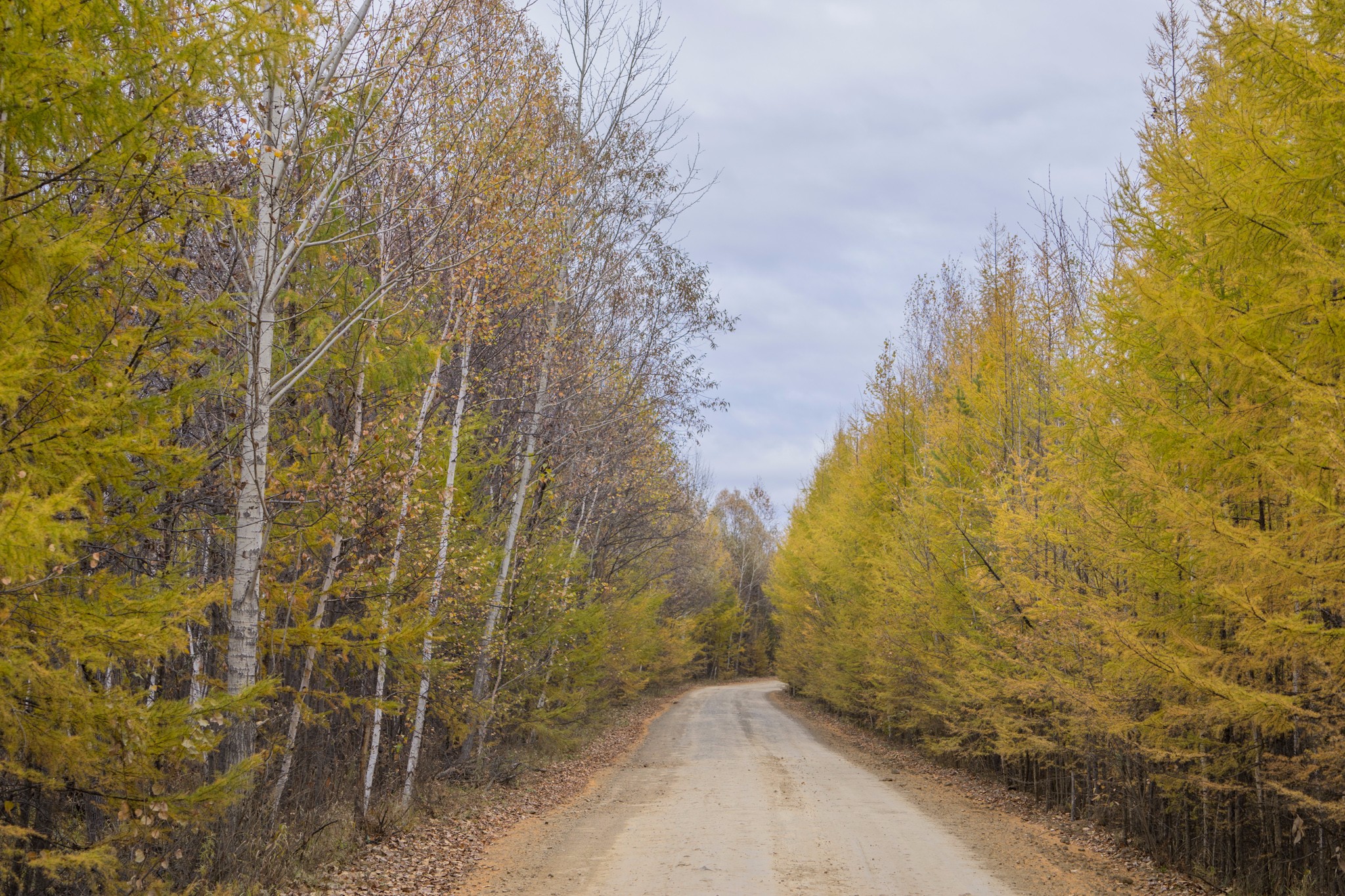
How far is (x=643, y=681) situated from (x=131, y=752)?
25446mm

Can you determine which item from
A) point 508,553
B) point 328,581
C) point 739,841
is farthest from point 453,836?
point 508,553

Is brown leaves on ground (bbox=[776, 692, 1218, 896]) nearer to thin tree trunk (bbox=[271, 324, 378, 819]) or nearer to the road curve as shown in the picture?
the road curve

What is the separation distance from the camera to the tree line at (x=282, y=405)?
4.05m

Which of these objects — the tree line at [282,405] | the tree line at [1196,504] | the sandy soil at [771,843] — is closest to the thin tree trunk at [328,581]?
the tree line at [282,405]

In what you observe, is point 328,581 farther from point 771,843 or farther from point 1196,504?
point 1196,504

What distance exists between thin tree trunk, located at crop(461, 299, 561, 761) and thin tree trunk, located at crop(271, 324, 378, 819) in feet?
10.8

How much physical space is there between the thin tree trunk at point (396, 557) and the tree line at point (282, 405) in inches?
2.9

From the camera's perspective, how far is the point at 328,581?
8672 millimetres

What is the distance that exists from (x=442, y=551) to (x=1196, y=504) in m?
7.59

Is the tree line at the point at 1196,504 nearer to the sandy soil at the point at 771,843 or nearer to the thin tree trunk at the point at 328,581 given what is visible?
the sandy soil at the point at 771,843

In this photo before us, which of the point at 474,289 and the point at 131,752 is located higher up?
the point at 474,289

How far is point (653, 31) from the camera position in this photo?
14.5 m

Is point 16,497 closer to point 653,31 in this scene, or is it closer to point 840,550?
point 653,31

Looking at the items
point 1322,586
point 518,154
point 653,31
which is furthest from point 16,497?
point 653,31
